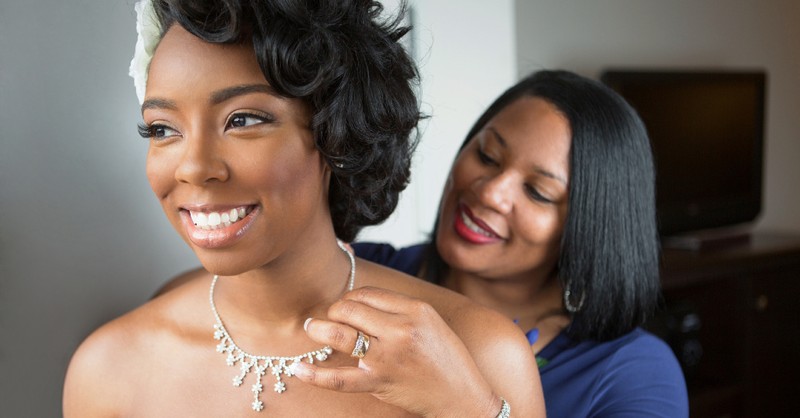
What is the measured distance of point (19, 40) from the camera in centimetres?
106

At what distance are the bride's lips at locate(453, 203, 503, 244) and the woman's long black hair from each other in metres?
0.14

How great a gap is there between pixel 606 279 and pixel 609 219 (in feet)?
0.40

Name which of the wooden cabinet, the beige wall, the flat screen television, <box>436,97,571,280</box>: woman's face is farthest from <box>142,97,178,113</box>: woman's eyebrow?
the flat screen television

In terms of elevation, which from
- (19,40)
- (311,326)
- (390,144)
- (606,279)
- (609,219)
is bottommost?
(606,279)

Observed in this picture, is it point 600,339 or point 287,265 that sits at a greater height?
point 287,265

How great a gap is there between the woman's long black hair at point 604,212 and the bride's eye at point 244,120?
76 cm

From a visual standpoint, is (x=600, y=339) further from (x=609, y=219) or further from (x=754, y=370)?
(x=754, y=370)

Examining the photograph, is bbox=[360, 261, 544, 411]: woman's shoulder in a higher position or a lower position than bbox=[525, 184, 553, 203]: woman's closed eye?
lower

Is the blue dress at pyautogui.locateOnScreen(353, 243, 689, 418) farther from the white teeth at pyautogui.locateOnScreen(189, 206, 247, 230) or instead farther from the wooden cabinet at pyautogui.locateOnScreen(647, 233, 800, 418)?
the wooden cabinet at pyautogui.locateOnScreen(647, 233, 800, 418)

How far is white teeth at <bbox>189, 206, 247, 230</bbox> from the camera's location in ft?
2.94

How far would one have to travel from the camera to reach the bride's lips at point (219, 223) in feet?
2.95

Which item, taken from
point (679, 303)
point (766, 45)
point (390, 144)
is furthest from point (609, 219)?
point (766, 45)

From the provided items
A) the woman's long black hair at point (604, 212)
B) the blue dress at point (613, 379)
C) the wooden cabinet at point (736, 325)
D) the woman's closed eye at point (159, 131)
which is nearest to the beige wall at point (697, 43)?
the wooden cabinet at point (736, 325)

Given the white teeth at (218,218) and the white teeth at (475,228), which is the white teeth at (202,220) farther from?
the white teeth at (475,228)
